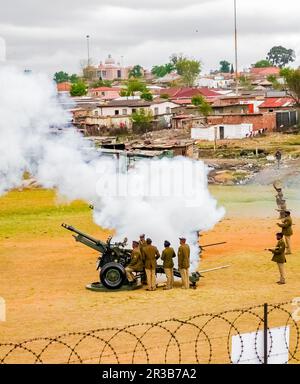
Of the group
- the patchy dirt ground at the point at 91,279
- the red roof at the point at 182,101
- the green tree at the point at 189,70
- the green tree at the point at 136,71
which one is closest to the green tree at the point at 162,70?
the green tree at the point at 136,71

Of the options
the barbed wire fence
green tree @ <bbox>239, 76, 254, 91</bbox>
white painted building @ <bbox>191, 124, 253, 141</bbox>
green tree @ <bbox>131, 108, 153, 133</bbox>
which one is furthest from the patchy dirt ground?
green tree @ <bbox>239, 76, 254, 91</bbox>

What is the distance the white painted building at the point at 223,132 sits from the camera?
60438mm

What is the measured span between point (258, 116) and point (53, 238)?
3885cm

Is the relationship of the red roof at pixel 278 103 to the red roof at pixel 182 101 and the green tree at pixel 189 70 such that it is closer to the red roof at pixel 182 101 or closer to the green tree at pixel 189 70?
the red roof at pixel 182 101

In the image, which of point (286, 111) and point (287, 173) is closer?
point (287, 173)

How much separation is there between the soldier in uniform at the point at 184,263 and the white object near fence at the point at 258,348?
6.35 meters

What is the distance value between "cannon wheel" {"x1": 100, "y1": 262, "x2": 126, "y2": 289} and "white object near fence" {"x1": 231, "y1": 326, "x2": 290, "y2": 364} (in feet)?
22.5

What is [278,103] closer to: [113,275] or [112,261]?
[112,261]

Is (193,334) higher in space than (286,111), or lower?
lower

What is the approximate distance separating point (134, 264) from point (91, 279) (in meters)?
1.97
